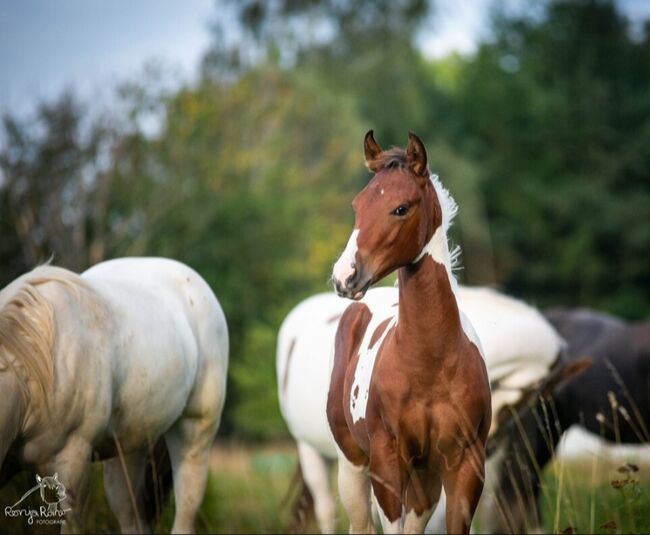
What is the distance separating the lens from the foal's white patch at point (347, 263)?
3.56m

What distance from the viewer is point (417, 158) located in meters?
3.86

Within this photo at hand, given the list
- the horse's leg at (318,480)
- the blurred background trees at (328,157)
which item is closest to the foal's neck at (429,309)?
the horse's leg at (318,480)

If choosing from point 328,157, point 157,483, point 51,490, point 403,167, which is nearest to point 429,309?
point 403,167

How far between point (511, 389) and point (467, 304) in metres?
0.58

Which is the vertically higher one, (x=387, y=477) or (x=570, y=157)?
(x=387, y=477)

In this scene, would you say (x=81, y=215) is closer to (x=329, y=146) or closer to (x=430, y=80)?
(x=329, y=146)

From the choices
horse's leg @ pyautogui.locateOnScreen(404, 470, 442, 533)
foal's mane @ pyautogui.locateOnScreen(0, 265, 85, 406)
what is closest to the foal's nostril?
horse's leg @ pyautogui.locateOnScreen(404, 470, 442, 533)

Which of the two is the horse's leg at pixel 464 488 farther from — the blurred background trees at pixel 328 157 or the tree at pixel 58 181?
the blurred background trees at pixel 328 157

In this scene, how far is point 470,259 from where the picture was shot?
100 ft

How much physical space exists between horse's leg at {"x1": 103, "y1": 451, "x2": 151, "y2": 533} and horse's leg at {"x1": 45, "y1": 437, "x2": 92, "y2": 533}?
3.61 feet

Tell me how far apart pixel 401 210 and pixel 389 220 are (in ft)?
0.23

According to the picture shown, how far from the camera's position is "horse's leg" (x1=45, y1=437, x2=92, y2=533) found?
178 inches

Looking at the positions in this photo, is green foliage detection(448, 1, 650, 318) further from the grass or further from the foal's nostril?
the foal's nostril

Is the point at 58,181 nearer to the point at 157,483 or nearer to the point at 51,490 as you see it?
the point at 157,483
